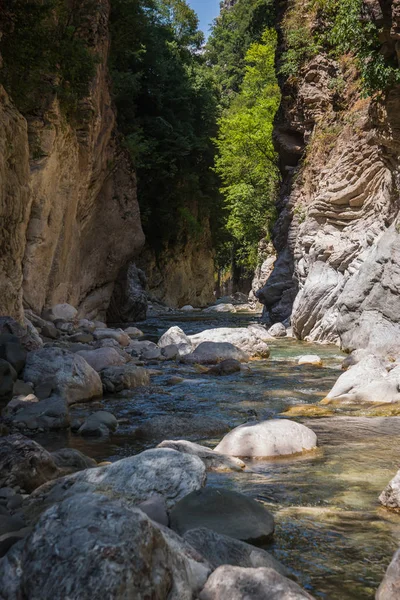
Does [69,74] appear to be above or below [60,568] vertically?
above

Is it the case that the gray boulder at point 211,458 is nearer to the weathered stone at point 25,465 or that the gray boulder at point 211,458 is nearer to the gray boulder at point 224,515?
the weathered stone at point 25,465

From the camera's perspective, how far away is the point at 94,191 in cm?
1853

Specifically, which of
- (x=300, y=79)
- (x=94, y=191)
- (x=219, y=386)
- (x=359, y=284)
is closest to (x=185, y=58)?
(x=300, y=79)

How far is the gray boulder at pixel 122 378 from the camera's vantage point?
335 inches

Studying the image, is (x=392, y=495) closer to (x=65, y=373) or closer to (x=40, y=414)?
(x=40, y=414)

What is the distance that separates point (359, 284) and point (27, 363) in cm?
768

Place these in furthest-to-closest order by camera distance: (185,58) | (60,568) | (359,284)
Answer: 1. (185,58)
2. (359,284)
3. (60,568)

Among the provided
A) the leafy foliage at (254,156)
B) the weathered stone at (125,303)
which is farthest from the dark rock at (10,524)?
the leafy foliage at (254,156)

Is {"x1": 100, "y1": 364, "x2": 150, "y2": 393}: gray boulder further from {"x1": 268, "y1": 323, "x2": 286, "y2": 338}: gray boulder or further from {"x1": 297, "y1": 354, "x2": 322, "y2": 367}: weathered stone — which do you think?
{"x1": 268, "y1": 323, "x2": 286, "y2": 338}: gray boulder

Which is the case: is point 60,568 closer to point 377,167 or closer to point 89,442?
point 89,442

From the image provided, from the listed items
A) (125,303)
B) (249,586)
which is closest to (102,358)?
(249,586)

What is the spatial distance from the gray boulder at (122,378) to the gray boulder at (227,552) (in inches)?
223

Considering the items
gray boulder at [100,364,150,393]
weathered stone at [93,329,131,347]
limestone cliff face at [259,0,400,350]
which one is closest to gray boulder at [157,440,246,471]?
gray boulder at [100,364,150,393]

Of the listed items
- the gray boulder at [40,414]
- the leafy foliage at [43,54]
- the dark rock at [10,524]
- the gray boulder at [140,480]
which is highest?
the leafy foliage at [43,54]
